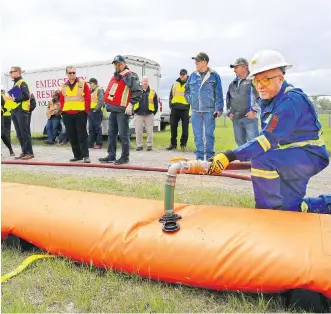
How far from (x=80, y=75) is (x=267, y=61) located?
9.32 metres

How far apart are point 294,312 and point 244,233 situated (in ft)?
1.57

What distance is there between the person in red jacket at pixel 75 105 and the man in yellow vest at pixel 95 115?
2.81 metres

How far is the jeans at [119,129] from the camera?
A: 21.0 ft

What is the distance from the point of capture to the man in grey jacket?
5.83 metres

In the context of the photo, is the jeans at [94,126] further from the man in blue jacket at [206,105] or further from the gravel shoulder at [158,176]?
the man in blue jacket at [206,105]

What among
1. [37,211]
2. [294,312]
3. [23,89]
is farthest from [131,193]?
[23,89]

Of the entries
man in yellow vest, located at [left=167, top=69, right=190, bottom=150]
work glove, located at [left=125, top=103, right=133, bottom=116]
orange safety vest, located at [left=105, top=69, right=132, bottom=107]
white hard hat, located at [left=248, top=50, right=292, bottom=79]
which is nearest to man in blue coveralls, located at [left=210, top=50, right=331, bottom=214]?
white hard hat, located at [left=248, top=50, right=292, bottom=79]

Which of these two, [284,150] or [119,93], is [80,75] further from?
[284,150]

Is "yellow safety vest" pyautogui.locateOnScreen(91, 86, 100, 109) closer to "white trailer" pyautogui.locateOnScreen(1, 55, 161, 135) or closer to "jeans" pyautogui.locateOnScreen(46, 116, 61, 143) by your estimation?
"white trailer" pyautogui.locateOnScreen(1, 55, 161, 135)

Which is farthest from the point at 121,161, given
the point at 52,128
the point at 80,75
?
the point at 80,75

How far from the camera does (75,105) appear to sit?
22.1 feet

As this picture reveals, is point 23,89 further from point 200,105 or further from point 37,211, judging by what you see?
point 37,211

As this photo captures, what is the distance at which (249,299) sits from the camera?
2.25 metres

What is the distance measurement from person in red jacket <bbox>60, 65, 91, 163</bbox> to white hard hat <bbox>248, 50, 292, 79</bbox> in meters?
4.40
